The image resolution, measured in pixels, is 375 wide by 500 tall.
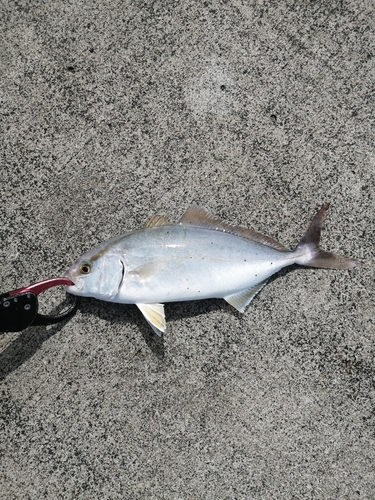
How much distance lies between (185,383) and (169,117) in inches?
56.9

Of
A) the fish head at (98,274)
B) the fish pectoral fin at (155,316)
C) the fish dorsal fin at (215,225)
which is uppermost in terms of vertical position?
the fish head at (98,274)

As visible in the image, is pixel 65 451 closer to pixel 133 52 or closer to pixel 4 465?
pixel 4 465

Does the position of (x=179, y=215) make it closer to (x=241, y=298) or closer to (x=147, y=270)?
(x=147, y=270)

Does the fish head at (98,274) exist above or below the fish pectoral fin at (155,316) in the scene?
above

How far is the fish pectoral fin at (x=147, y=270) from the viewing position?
88.1 inches

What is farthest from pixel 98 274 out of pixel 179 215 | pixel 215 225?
pixel 215 225

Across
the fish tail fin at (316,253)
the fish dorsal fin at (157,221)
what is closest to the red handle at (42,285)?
the fish dorsal fin at (157,221)

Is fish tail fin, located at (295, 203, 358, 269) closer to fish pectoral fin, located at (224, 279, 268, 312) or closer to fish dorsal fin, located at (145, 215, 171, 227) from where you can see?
fish pectoral fin, located at (224, 279, 268, 312)

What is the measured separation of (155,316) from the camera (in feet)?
7.42

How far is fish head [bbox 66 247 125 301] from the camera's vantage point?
7.29ft

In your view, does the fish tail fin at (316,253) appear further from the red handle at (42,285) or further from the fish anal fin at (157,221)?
the red handle at (42,285)

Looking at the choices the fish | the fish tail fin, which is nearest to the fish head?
the fish

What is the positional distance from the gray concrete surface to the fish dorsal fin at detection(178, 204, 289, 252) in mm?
110

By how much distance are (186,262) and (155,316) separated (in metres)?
0.31
